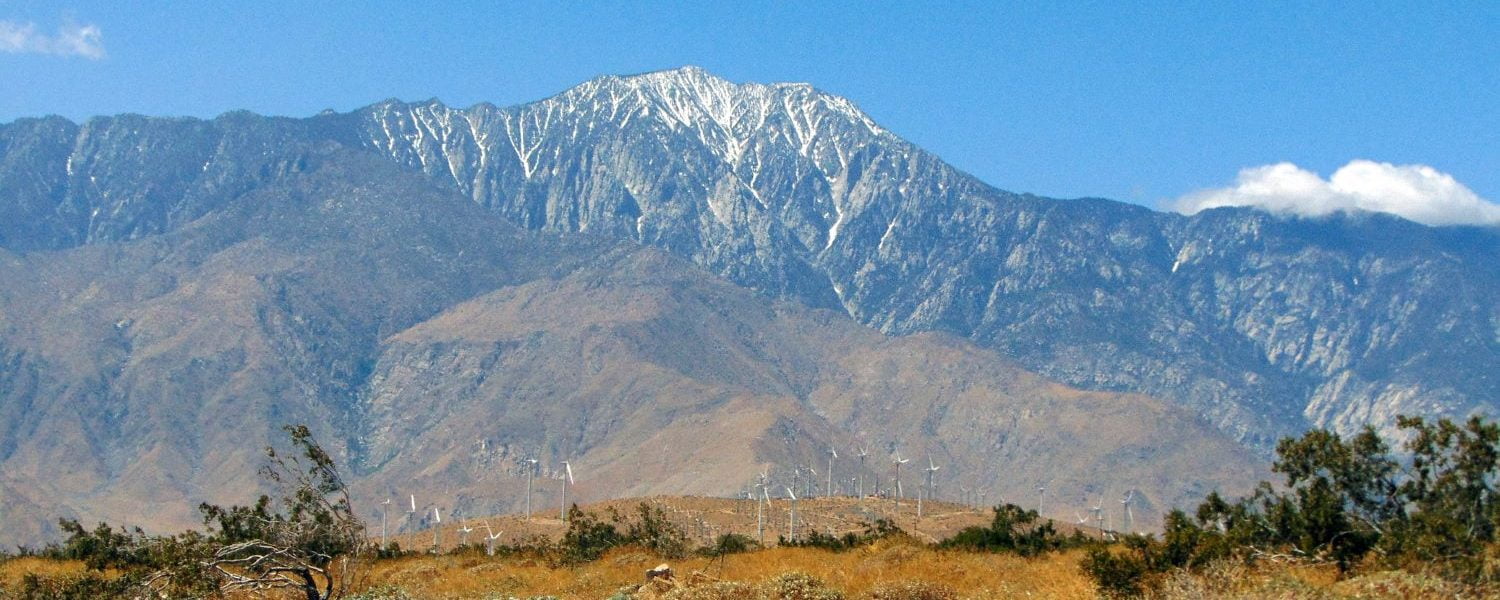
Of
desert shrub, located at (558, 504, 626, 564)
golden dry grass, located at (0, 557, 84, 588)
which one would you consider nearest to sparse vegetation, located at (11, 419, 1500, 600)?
golden dry grass, located at (0, 557, 84, 588)

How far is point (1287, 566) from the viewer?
38031 mm

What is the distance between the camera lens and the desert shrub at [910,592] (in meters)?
36.8

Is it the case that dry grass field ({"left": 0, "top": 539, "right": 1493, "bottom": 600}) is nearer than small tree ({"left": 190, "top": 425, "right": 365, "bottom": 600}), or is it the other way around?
dry grass field ({"left": 0, "top": 539, "right": 1493, "bottom": 600})

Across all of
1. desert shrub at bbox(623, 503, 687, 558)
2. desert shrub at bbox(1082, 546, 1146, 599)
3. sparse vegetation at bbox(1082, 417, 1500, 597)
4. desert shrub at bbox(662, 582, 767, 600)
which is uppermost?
sparse vegetation at bbox(1082, 417, 1500, 597)

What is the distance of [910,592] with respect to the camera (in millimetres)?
36938

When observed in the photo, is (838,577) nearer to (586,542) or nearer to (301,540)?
(301,540)

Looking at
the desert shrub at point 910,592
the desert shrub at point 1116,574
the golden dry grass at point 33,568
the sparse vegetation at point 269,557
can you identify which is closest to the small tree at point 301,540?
the sparse vegetation at point 269,557

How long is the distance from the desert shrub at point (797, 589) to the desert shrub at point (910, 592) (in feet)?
2.98

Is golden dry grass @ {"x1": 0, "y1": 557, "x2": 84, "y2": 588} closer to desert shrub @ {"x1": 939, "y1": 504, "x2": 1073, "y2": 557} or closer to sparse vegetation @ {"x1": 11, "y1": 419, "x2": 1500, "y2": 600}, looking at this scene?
sparse vegetation @ {"x1": 11, "y1": 419, "x2": 1500, "y2": 600}

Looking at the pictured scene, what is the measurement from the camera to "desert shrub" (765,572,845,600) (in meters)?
35.8

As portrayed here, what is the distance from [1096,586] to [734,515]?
511 ft

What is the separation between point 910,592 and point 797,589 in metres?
2.67

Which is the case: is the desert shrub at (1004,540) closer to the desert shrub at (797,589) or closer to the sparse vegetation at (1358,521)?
the sparse vegetation at (1358,521)

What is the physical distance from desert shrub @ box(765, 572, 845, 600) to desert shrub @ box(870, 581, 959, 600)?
0.91 meters
